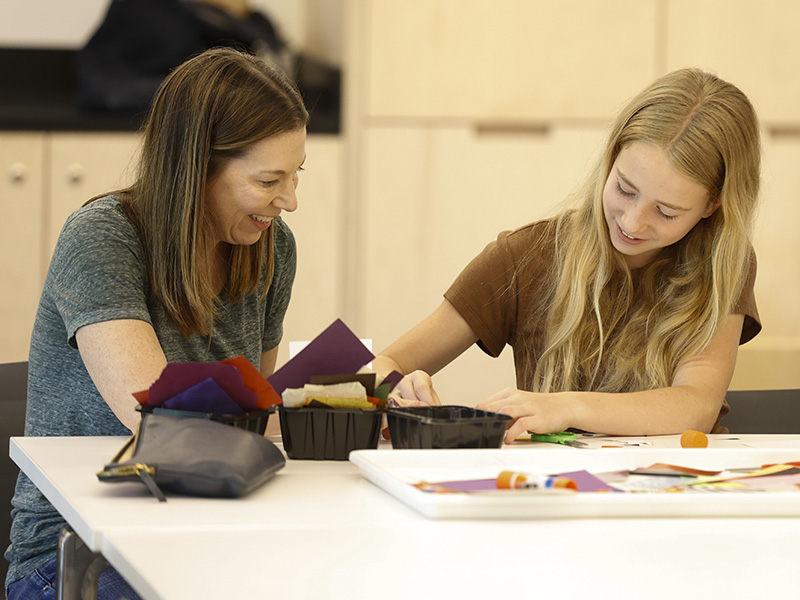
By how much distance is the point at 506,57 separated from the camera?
2824 millimetres

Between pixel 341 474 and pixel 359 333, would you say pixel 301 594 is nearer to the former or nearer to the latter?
pixel 341 474

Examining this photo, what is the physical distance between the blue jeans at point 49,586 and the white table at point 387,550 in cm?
16

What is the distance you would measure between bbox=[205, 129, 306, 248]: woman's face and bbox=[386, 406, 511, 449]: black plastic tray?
476 millimetres

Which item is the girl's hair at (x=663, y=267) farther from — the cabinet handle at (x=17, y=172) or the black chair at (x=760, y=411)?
the cabinet handle at (x=17, y=172)

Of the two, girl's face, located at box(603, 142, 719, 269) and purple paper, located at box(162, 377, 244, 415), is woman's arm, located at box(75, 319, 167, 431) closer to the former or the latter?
purple paper, located at box(162, 377, 244, 415)

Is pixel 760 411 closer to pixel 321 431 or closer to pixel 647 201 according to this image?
pixel 647 201

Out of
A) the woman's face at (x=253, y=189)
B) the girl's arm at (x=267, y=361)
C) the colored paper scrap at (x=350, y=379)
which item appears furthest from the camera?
the girl's arm at (x=267, y=361)

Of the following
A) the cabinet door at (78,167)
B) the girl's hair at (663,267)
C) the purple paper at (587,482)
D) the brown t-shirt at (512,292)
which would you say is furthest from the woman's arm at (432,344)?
the cabinet door at (78,167)

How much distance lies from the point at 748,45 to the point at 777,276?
657 mm

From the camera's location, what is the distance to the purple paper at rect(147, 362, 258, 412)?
1.00 meters

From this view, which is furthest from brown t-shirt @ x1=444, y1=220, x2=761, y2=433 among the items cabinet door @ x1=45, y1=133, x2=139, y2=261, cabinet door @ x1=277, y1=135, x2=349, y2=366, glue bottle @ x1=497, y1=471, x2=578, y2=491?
cabinet door @ x1=45, y1=133, x2=139, y2=261

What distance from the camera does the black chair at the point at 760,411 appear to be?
1.74 meters

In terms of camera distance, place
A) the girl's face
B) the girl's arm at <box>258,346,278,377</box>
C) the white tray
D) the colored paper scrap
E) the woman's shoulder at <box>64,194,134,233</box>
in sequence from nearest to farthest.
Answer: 1. the white tray
2. the colored paper scrap
3. the woman's shoulder at <box>64,194,134,233</box>
4. the girl's face
5. the girl's arm at <box>258,346,278,377</box>

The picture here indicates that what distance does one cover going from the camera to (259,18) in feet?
9.67
